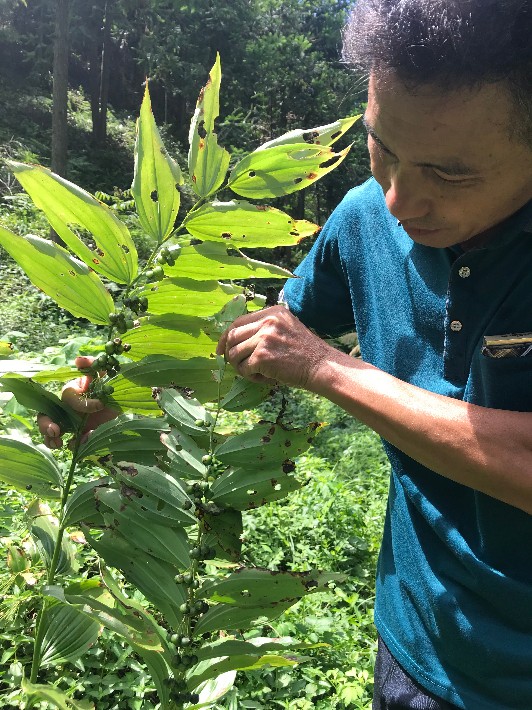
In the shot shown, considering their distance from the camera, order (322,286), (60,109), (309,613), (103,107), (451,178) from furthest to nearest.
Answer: (103,107), (60,109), (309,613), (322,286), (451,178)

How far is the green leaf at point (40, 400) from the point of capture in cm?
104

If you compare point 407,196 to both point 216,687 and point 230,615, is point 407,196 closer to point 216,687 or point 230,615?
point 230,615

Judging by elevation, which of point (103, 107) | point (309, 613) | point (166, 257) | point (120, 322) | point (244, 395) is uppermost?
point (166, 257)

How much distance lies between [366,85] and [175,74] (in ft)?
46.4

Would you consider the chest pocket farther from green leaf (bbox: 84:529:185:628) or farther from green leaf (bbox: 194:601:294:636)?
green leaf (bbox: 84:529:185:628)

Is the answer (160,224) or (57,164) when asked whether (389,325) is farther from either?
(57,164)

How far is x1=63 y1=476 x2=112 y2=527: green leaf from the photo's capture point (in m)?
1.06

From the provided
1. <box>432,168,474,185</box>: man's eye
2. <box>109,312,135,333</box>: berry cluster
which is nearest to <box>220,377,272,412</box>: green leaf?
<box>109,312,135,333</box>: berry cluster

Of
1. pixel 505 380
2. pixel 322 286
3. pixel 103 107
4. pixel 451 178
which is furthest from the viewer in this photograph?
pixel 103 107

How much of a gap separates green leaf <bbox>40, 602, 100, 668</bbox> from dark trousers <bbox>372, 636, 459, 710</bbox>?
605mm

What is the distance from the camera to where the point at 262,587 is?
100 cm

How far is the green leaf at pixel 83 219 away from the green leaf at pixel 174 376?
155mm

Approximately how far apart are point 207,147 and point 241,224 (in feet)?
0.45

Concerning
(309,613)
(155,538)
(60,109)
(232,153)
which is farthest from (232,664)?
(232,153)
